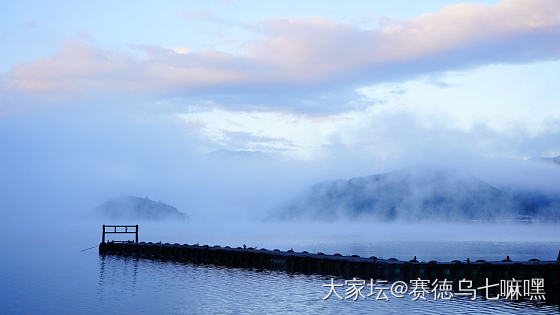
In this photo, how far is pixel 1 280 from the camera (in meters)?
54.5

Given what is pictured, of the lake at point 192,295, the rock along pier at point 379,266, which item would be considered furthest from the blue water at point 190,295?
the rock along pier at point 379,266

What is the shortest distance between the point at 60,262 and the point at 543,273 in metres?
64.1

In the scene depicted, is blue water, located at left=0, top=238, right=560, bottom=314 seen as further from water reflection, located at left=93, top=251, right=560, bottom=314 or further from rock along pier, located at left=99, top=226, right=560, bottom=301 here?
rock along pier, located at left=99, top=226, right=560, bottom=301

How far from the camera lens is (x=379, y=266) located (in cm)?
4603

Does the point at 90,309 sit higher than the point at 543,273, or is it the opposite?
the point at 543,273

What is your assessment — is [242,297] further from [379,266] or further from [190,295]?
[379,266]

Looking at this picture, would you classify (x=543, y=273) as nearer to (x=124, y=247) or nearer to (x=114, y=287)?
(x=114, y=287)

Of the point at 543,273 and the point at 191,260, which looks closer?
the point at 543,273

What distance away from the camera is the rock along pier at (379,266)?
40500 millimetres

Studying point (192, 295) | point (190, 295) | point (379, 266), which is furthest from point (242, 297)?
point (379, 266)

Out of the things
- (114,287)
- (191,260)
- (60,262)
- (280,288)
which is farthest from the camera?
(60,262)

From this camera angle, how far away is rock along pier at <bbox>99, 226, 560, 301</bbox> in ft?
133

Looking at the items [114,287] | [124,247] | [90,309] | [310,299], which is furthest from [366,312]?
[124,247]

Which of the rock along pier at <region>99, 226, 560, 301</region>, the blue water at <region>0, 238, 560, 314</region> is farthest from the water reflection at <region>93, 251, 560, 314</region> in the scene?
the rock along pier at <region>99, 226, 560, 301</region>
